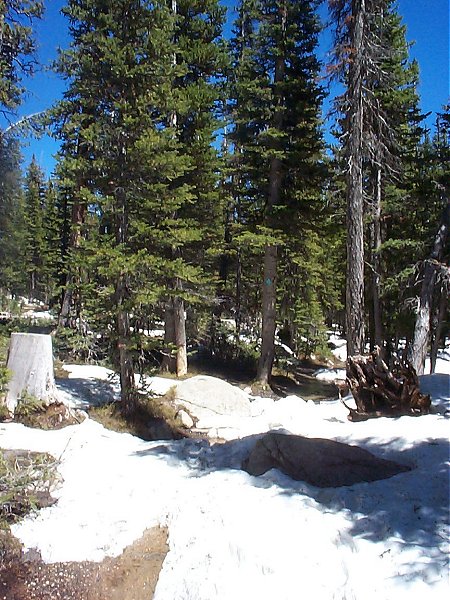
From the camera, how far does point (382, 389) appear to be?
8.73 m

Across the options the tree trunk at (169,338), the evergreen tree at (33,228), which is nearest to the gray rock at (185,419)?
the tree trunk at (169,338)

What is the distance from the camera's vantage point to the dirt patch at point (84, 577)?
13.8 feet

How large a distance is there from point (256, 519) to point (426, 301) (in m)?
9.29

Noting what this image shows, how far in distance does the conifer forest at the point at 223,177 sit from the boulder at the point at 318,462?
4124 mm

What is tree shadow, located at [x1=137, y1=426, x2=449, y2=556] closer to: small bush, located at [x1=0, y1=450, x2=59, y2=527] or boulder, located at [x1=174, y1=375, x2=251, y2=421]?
small bush, located at [x1=0, y1=450, x2=59, y2=527]

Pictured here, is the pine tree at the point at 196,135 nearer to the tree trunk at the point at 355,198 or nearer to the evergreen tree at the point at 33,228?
the tree trunk at the point at 355,198

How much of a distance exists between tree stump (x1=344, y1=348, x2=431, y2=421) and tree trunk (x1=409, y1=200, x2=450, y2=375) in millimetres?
3188

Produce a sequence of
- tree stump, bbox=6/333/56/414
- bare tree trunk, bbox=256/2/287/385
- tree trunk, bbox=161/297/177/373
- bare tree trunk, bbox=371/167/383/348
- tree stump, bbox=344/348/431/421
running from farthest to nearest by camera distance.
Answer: bare tree trunk, bbox=371/167/383/348, bare tree trunk, bbox=256/2/287/385, tree trunk, bbox=161/297/177/373, tree stump, bbox=6/333/56/414, tree stump, bbox=344/348/431/421

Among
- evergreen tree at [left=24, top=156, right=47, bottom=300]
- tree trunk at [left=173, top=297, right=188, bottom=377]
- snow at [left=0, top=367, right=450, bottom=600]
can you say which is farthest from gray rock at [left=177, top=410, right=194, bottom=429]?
evergreen tree at [left=24, top=156, right=47, bottom=300]

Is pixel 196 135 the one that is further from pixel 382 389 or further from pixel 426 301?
pixel 382 389

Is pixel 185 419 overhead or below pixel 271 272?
below

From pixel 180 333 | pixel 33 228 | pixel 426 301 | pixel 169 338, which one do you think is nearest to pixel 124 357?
pixel 180 333

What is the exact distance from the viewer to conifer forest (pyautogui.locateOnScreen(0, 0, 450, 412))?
31.1ft

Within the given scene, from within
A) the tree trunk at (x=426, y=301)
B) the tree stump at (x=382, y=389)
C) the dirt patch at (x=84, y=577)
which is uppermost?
the tree trunk at (x=426, y=301)
